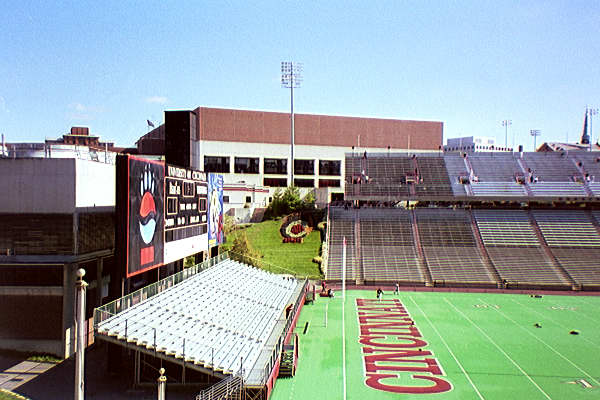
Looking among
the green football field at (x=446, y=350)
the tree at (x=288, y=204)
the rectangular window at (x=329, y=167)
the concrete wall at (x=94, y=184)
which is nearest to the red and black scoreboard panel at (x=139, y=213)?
the concrete wall at (x=94, y=184)

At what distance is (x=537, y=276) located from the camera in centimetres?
4516

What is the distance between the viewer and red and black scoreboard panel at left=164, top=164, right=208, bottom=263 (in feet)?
81.9

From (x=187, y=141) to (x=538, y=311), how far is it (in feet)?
86.6

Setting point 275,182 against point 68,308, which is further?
point 275,182

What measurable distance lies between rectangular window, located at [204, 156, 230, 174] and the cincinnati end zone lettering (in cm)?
4545

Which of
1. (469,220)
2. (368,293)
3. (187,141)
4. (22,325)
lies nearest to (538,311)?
(368,293)

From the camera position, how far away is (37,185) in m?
21.8

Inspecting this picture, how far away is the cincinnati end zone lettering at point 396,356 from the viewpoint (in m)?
21.0

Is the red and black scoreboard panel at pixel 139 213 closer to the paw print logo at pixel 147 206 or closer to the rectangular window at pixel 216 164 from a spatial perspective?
the paw print logo at pixel 147 206

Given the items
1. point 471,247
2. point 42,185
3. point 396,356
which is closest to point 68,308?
point 42,185

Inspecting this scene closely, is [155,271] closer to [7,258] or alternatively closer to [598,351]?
[7,258]

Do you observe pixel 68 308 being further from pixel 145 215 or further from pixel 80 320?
pixel 80 320

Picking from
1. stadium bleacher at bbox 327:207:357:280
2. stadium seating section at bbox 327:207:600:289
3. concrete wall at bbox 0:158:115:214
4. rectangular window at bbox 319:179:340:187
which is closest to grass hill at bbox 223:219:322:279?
stadium bleacher at bbox 327:207:357:280

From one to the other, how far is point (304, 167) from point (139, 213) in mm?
59251
